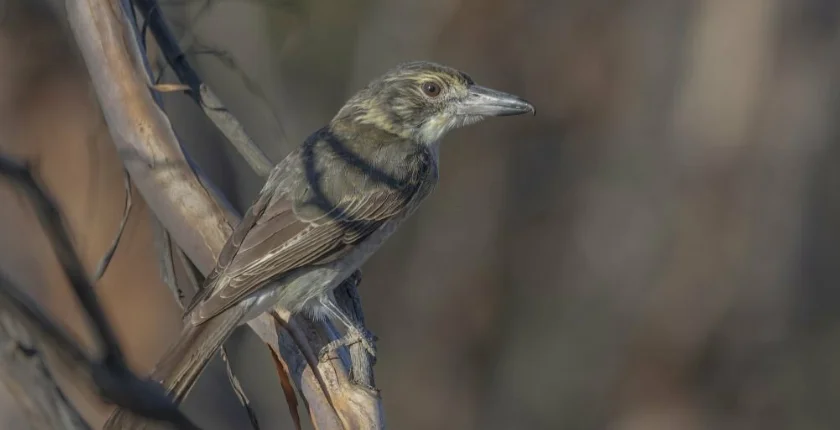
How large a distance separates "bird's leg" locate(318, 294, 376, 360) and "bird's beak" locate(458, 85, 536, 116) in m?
1.11

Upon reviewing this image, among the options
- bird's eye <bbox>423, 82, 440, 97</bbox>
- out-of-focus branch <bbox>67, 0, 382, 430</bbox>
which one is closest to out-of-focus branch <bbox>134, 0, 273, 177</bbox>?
out-of-focus branch <bbox>67, 0, 382, 430</bbox>

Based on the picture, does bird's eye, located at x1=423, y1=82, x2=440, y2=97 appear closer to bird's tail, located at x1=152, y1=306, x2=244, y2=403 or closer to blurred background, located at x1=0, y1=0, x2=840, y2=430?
bird's tail, located at x1=152, y1=306, x2=244, y2=403

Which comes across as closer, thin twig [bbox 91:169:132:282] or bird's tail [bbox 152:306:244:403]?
bird's tail [bbox 152:306:244:403]

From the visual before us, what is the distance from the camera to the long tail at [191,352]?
10.2 feet

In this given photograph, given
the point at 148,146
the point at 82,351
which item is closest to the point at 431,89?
the point at 148,146

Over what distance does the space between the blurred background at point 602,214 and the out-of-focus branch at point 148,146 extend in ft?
12.5

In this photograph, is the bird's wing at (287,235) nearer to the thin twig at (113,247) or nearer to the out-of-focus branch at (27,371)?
the thin twig at (113,247)

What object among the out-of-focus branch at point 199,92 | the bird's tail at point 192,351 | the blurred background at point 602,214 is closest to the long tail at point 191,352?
the bird's tail at point 192,351

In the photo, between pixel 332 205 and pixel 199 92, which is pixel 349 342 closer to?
pixel 332 205

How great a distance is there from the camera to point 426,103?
4566 millimetres

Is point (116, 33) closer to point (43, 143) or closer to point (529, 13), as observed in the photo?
point (43, 143)

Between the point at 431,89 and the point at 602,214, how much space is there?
491 centimetres

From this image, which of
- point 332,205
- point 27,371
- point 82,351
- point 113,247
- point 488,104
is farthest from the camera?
point 488,104

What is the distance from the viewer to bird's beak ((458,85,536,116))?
446 centimetres
